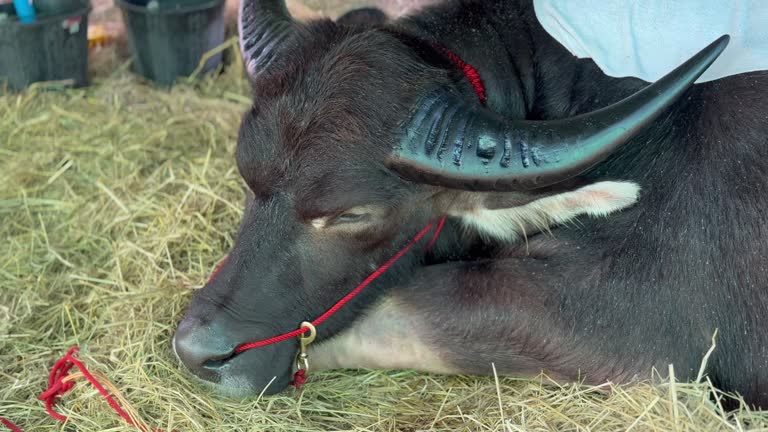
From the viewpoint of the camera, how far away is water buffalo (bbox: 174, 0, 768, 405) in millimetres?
3135

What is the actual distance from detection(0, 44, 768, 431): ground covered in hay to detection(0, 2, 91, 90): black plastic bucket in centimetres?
14

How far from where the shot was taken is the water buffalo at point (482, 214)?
123 inches

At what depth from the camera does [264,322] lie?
3.29 meters

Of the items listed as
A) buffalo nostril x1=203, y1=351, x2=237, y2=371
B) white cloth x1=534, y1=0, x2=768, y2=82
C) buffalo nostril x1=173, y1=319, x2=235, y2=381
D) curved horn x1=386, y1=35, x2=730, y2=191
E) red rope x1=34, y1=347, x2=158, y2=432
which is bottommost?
red rope x1=34, y1=347, x2=158, y2=432

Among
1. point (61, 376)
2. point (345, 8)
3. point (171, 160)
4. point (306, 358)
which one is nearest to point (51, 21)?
point (171, 160)

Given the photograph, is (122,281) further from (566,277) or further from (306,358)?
(566,277)

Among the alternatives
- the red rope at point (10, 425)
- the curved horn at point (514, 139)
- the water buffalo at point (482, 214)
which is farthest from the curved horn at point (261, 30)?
the red rope at point (10, 425)

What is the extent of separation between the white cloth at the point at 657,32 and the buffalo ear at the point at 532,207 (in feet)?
1.74

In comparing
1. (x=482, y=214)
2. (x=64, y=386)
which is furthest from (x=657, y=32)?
(x=64, y=386)

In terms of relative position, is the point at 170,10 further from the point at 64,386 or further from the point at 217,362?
the point at 217,362

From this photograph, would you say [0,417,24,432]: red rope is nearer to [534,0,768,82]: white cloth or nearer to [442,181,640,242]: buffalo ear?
[442,181,640,242]: buffalo ear

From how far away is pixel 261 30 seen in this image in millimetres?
3676

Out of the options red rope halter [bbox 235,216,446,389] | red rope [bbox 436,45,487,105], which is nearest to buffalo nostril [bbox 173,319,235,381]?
red rope halter [bbox 235,216,446,389]

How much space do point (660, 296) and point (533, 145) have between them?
86cm
